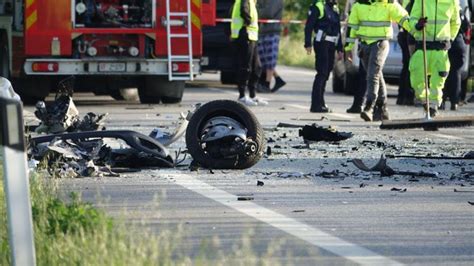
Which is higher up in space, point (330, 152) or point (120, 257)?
point (120, 257)

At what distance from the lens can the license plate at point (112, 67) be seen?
21203 millimetres

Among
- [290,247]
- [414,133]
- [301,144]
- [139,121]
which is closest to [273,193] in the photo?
[290,247]

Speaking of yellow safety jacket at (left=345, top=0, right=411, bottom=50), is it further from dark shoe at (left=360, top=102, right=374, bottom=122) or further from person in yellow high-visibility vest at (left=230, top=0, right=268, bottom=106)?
person in yellow high-visibility vest at (left=230, top=0, right=268, bottom=106)

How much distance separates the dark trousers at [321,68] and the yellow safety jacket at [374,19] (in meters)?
1.79

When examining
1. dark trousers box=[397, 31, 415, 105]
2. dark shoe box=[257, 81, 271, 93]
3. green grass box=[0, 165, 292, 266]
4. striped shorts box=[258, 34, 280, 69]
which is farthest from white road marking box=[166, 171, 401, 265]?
dark shoe box=[257, 81, 271, 93]

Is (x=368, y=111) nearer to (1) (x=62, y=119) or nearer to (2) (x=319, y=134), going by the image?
(2) (x=319, y=134)

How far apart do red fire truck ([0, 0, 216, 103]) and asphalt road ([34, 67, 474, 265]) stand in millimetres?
4652

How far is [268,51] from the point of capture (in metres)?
26.5

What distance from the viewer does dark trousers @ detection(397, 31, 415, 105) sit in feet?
75.3

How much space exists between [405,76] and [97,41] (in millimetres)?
4822

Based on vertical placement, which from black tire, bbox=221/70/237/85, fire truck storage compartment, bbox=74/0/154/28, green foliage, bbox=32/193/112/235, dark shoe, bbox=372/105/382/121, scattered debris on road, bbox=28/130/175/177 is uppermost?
green foliage, bbox=32/193/112/235

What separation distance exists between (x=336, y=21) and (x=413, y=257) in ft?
43.6

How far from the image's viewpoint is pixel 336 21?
21.0 meters

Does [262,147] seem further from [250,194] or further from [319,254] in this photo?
[319,254]
